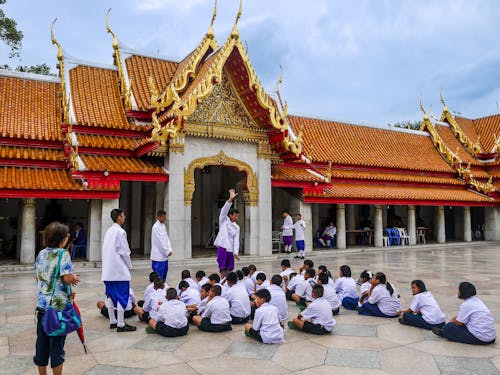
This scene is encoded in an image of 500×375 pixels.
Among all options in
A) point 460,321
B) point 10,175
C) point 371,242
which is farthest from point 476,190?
point 10,175

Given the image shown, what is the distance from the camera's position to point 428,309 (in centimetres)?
627

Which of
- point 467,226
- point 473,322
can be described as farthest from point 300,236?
point 467,226

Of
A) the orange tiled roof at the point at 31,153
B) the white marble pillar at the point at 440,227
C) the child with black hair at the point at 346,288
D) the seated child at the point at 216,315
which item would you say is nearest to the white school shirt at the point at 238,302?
the seated child at the point at 216,315

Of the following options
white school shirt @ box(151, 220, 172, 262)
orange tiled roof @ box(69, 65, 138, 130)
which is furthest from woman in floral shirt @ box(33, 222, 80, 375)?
orange tiled roof @ box(69, 65, 138, 130)

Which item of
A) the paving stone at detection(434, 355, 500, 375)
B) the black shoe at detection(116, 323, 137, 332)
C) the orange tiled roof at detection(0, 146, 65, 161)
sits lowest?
the paving stone at detection(434, 355, 500, 375)

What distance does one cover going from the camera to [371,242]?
22.5m

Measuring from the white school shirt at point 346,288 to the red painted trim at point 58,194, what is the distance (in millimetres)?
8153

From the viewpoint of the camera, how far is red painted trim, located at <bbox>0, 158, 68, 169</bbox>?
43.9 feet

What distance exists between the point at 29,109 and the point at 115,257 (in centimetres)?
1201

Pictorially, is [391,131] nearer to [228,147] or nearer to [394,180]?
[394,180]

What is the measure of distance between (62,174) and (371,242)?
15.7 metres

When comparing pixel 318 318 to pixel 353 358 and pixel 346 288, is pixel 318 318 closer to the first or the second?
pixel 353 358

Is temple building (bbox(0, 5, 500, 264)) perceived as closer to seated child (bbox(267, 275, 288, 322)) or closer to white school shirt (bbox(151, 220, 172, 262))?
white school shirt (bbox(151, 220, 172, 262))

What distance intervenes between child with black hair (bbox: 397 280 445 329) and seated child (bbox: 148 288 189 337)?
339 cm
